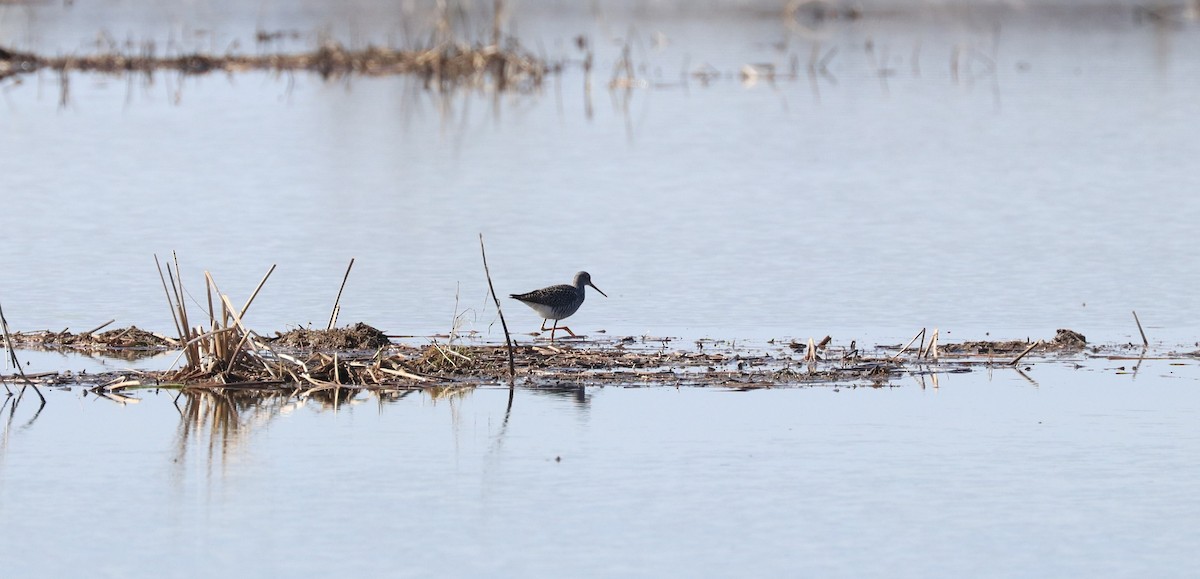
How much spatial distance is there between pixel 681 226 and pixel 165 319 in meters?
5.19

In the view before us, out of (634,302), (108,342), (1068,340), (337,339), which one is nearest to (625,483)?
(337,339)

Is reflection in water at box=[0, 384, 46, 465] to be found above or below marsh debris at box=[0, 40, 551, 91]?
below

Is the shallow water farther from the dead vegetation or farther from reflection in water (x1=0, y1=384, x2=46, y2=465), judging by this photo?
the dead vegetation

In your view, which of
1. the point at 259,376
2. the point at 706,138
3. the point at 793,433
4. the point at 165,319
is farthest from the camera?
the point at 706,138

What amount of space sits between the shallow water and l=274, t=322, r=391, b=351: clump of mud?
3.72 ft

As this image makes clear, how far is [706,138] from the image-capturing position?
21844mm

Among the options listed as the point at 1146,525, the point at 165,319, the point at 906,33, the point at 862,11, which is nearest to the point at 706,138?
the point at 165,319

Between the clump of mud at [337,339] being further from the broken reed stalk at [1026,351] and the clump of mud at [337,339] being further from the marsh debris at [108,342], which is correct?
the broken reed stalk at [1026,351]

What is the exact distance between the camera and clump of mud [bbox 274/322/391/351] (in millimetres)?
9789

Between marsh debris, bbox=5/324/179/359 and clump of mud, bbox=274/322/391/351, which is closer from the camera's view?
clump of mud, bbox=274/322/391/351

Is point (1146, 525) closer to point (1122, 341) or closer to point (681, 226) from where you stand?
point (1122, 341)

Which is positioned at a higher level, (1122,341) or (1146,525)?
(1122,341)

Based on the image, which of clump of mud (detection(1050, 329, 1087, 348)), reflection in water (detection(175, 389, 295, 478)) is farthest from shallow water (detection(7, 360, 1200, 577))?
clump of mud (detection(1050, 329, 1087, 348))

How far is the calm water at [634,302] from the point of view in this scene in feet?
21.6
